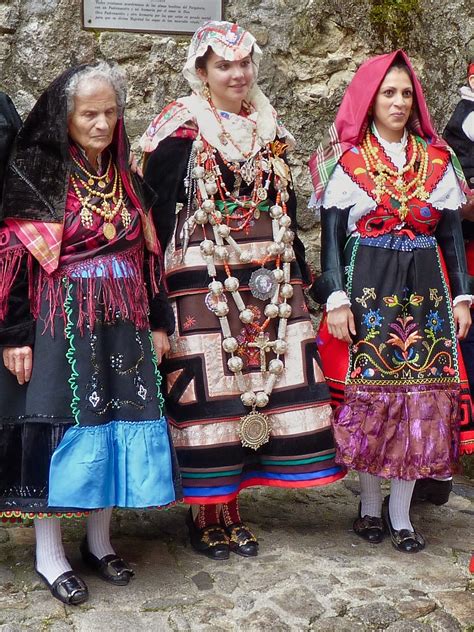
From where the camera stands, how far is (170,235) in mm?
3518

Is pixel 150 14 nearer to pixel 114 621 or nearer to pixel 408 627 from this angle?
pixel 114 621

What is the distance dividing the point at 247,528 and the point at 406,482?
27.3 inches

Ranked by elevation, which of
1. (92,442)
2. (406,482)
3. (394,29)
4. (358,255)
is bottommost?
(406,482)

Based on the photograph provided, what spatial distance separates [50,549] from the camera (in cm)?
323

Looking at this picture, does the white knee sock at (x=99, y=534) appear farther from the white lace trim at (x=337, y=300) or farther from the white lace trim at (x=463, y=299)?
the white lace trim at (x=463, y=299)

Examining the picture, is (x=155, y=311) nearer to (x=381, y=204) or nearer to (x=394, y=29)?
(x=381, y=204)

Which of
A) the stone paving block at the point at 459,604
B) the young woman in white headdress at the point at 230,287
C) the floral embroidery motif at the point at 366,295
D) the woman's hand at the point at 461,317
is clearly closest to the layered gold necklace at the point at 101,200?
the young woman in white headdress at the point at 230,287

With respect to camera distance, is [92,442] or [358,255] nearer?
[92,442]

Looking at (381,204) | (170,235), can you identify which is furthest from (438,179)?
(170,235)

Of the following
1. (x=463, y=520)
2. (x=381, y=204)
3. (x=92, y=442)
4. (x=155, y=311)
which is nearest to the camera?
(x=92, y=442)

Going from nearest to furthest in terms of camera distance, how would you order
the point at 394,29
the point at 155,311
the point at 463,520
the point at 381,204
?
1. the point at 155,311
2. the point at 381,204
3. the point at 463,520
4. the point at 394,29

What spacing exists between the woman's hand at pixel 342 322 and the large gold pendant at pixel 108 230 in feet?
3.12

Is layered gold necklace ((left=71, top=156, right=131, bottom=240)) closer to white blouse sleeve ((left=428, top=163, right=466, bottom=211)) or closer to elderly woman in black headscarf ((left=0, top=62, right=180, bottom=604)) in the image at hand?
elderly woman in black headscarf ((left=0, top=62, right=180, bottom=604))

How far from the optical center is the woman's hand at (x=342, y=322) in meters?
3.54
